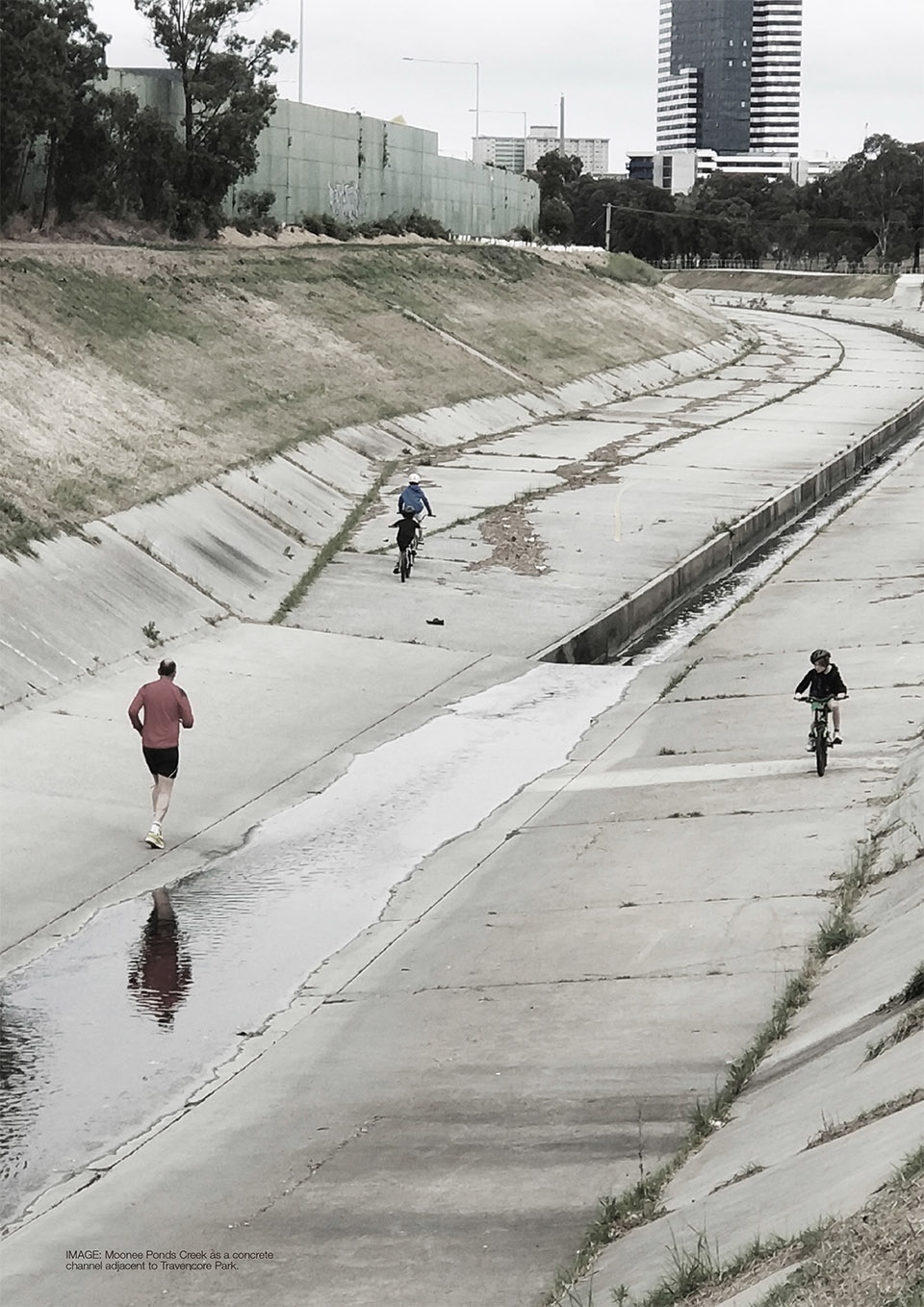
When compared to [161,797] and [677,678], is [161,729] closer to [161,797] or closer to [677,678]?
[161,797]

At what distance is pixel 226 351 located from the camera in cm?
4372

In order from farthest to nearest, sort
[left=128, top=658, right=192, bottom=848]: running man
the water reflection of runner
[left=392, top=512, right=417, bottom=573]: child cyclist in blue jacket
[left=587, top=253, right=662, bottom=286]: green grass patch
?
[left=587, top=253, right=662, bottom=286]: green grass patch → [left=392, top=512, right=417, bottom=573]: child cyclist in blue jacket → [left=128, top=658, right=192, bottom=848]: running man → the water reflection of runner

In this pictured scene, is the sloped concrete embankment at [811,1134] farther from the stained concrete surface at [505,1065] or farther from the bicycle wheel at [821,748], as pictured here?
the bicycle wheel at [821,748]

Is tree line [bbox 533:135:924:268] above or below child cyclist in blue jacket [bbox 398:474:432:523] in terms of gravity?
above

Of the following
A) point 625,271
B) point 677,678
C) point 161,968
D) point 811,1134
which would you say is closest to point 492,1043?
point 161,968

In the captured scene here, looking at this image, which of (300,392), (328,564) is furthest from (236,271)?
(328,564)

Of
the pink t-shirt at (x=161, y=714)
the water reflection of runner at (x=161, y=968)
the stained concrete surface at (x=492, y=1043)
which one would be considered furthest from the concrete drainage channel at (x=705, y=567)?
the water reflection of runner at (x=161, y=968)

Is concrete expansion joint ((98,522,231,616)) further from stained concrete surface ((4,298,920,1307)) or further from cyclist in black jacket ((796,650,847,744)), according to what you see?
cyclist in black jacket ((796,650,847,744))

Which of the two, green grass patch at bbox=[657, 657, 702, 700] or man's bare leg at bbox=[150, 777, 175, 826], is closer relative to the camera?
man's bare leg at bbox=[150, 777, 175, 826]

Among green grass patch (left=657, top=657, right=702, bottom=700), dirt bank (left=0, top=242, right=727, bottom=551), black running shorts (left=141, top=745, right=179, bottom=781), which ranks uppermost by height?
dirt bank (left=0, top=242, right=727, bottom=551)

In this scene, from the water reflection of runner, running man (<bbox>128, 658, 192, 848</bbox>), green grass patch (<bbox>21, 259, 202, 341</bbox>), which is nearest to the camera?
the water reflection of runner

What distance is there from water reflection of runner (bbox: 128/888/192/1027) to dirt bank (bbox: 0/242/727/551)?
11.5 m

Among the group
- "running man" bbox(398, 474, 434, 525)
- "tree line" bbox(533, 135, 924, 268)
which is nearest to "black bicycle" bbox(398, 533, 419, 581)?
"running man" bbox(398, 474, 434, 525)

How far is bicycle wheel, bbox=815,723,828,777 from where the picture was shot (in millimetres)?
17566
